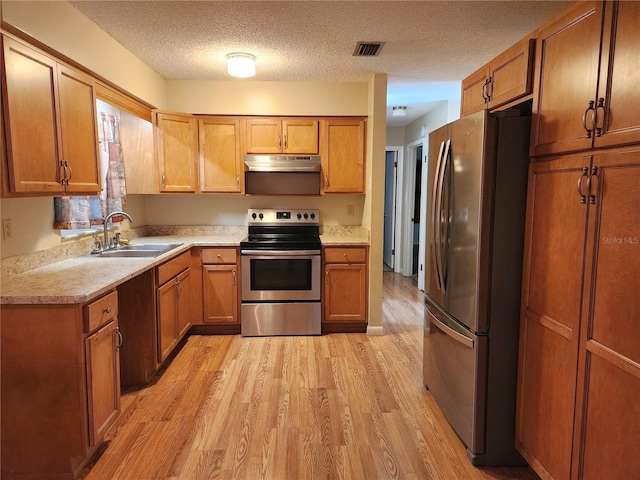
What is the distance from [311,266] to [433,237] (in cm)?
153

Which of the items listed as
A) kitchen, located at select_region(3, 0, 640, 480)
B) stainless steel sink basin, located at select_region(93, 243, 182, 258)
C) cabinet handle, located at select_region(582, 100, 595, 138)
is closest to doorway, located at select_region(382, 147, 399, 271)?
kitchen, located at select_region(3, 0, 640, 480)

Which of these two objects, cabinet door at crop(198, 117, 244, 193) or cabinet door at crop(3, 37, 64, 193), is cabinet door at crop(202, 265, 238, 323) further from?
cabinet door at crop(3, 37, 64, 193)

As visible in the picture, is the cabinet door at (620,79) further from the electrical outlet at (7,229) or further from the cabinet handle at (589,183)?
Answer: the electrical outlet at (7,229)

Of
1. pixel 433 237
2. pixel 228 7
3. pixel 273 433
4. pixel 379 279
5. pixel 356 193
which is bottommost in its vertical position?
pixel 273 433

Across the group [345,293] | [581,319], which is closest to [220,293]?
[345,293]

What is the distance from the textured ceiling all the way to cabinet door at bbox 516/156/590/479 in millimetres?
1201

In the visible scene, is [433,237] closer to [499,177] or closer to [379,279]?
[499,177]

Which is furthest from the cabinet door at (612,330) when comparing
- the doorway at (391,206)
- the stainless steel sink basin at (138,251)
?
the doorway at (391,206)

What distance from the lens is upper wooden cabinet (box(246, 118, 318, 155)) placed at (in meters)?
3.92

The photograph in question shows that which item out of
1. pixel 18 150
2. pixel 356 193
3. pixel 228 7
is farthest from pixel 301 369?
pixel 228 7

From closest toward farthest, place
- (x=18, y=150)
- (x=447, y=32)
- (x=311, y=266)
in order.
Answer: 1. (x=18, y=150)
2. (x=447, y=32)
3. (x=311, y=266)

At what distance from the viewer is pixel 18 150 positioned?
1814 millimetres

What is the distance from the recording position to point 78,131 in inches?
90.5

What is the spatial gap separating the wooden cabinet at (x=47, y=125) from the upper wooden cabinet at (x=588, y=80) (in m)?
2.39
